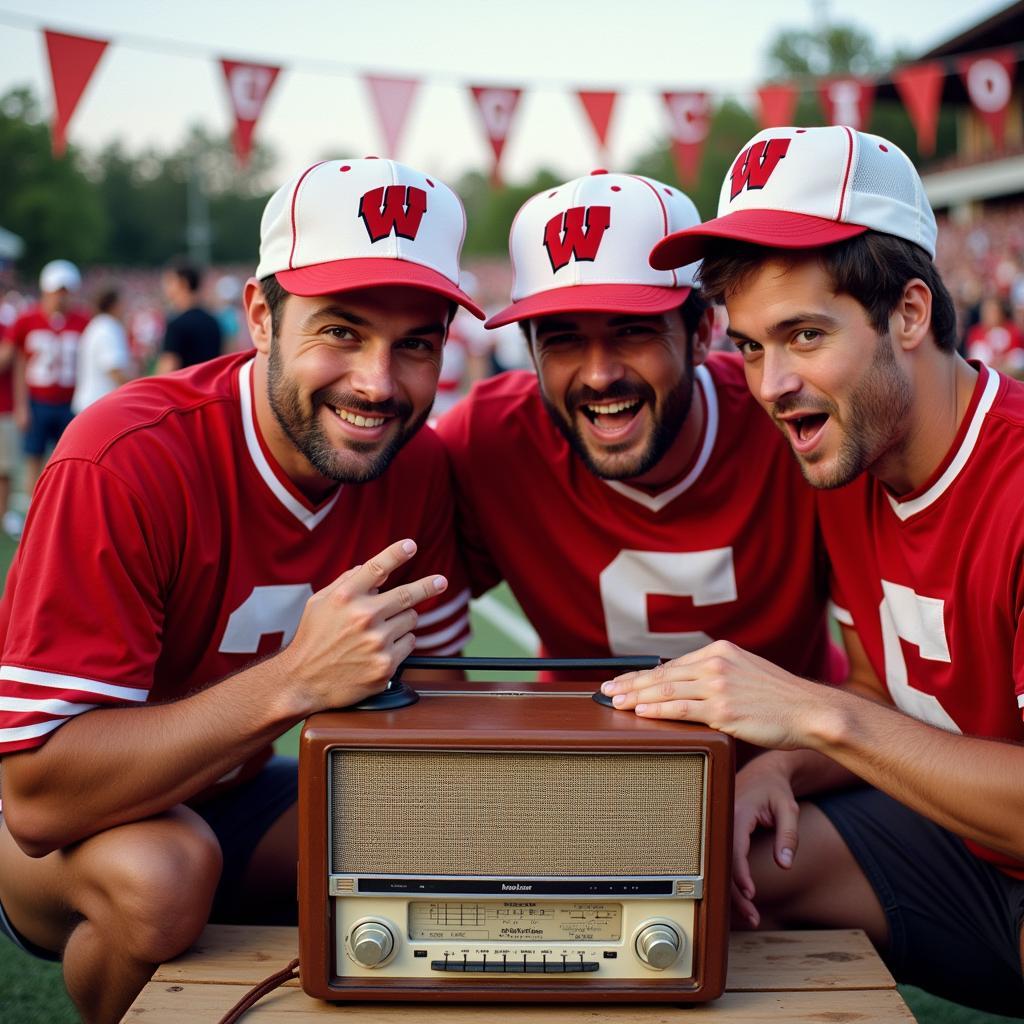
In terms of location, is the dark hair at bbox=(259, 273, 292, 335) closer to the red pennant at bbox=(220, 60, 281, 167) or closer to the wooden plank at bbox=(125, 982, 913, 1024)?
the wooden plank at bbox=(125, 982, 913, 1024)

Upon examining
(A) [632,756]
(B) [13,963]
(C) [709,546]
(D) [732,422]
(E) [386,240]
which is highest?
(E) [386,240]

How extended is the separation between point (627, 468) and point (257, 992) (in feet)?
4.20

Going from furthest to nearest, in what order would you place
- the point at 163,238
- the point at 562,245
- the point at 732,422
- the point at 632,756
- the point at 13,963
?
1. the point at 163,238
2. the point at 13,963
3. the point at 732,422
4. the point at 562,245
5. the point at 632,756

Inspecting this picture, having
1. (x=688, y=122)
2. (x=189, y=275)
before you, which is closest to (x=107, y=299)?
(x=189, y=275)

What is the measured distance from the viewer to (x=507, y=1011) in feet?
5.82

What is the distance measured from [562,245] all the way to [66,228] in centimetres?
5358

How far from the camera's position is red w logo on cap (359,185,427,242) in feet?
7.63

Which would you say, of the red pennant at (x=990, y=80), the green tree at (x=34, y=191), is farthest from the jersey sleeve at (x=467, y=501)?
the green tree at (x=34, y=191)

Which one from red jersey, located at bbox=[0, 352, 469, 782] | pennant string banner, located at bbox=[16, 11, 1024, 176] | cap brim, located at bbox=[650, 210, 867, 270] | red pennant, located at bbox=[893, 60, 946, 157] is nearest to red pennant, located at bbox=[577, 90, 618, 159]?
pennant string banner, located at bbox=[16, 11, 1024, 176]

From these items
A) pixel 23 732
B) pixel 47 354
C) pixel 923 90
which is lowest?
pixel 23 732

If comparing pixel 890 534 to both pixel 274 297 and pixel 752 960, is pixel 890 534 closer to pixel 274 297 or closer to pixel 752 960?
pixel 752 960

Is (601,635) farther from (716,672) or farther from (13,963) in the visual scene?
(13,963)

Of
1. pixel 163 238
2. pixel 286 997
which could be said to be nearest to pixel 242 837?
pixel 286 997

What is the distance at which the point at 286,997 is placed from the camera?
5.98 feet
